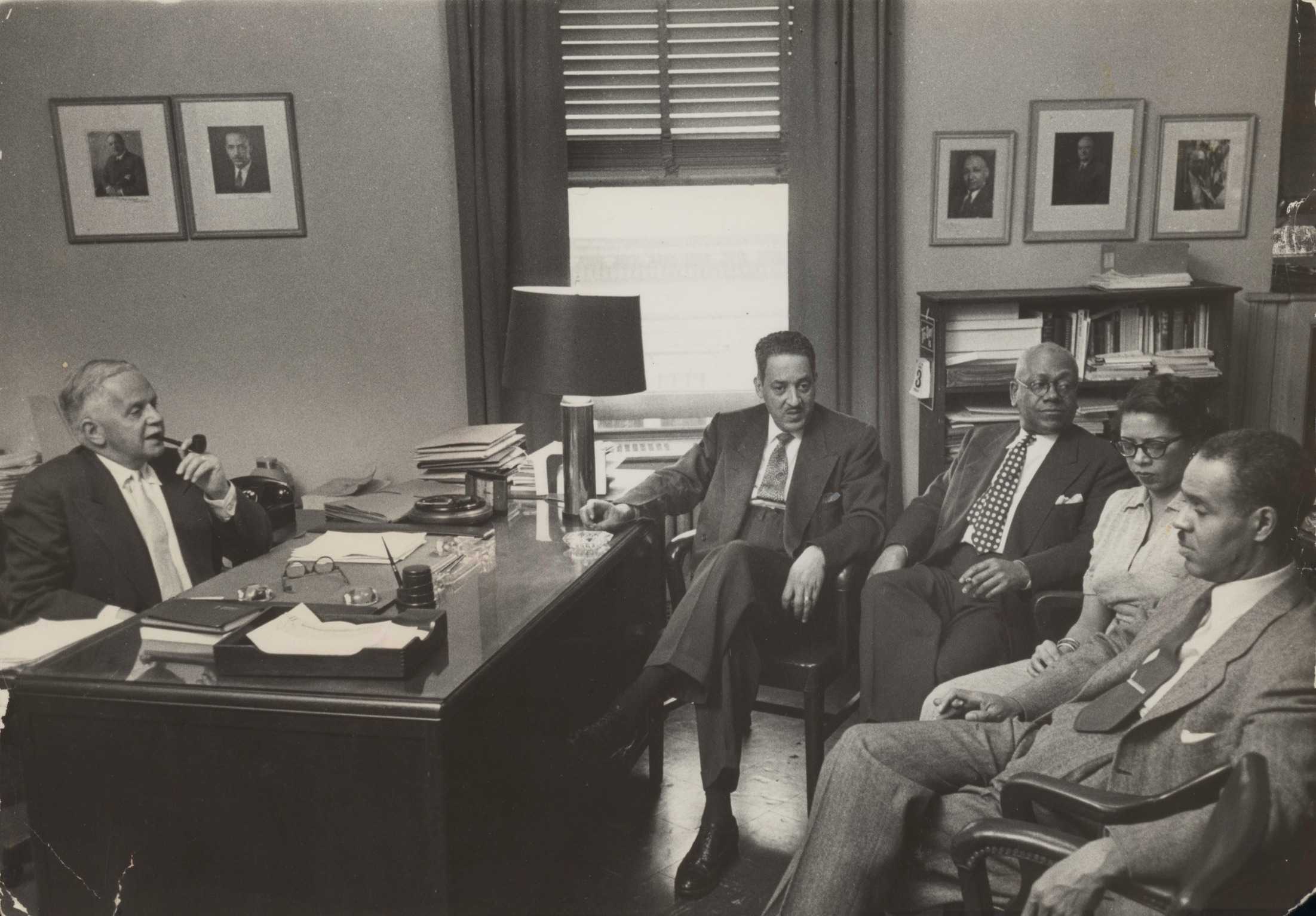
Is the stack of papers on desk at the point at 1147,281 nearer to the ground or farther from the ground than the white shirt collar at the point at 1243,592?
farther from the ground

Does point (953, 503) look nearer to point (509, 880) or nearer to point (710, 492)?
point (710, 492)

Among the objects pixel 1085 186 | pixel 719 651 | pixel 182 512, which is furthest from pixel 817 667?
pixel 1085 186

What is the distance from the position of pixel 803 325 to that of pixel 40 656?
2.88 metres

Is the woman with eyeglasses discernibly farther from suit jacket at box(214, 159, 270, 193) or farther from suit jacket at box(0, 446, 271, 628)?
suit jacket at box(214, 159, 270, 193)

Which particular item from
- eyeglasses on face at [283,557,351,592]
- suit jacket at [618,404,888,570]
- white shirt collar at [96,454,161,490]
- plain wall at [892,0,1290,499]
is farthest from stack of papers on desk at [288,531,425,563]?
plain wall at [892,0,1290,499]

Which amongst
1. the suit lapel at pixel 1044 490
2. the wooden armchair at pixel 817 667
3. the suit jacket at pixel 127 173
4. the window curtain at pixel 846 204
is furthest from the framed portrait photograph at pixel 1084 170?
the suit jacket at pixel 127 173

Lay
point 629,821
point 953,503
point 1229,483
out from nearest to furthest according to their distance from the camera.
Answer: point 1229,483
point 629,821
point 953,503

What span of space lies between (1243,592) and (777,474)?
1.70m

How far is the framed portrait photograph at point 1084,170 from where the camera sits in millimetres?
4289

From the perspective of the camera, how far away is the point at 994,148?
4320 mm

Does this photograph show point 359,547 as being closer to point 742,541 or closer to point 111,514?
point 111,514

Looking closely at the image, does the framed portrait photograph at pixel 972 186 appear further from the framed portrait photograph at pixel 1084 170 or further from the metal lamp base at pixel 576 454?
the metal lamp base at pixel 576 454

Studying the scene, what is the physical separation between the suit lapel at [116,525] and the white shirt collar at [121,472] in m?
0.01

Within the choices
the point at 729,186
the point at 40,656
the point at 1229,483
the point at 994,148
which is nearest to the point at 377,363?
the point at 729,186
